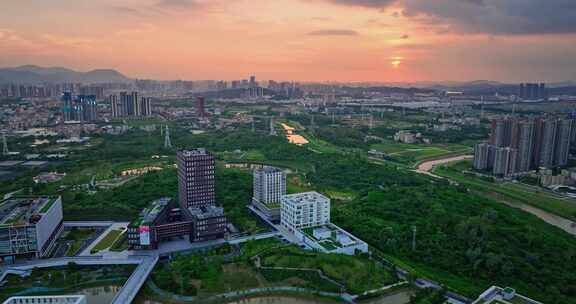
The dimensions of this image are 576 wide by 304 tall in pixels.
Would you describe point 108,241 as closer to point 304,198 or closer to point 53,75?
point 304,198

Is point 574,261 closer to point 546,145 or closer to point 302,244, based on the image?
point 302,244

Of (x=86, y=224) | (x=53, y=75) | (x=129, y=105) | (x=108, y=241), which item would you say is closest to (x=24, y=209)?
(x=86, y=224)

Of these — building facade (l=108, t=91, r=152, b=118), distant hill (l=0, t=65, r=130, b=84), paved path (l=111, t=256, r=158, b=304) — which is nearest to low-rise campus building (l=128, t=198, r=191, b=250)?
paved path (l=111, t=256, r=158, b=304)

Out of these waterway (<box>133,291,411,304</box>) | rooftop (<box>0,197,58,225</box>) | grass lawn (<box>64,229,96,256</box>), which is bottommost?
waterway (<box>133,291,411,304</box>)

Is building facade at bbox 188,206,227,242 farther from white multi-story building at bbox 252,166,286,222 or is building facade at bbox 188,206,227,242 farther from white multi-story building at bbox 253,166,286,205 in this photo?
white multi-story building at bbox 253,166,286,205


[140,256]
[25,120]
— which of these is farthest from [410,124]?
[25,120]
